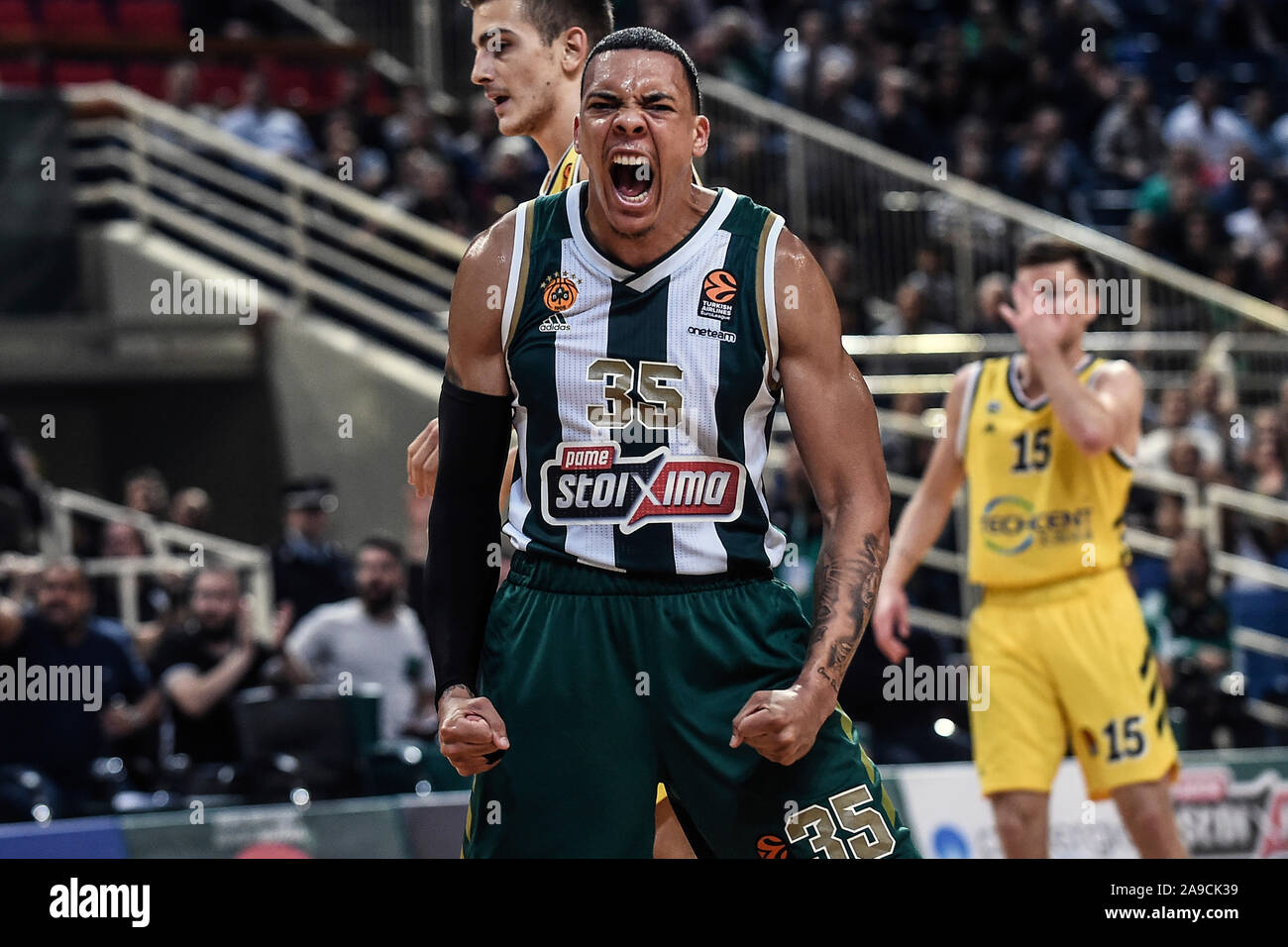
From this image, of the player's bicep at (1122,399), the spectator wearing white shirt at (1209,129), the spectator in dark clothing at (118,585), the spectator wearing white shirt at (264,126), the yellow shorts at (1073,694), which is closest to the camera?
the yellow shorts at (1073,694)

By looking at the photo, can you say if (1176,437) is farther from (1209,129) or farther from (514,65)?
(514,65)

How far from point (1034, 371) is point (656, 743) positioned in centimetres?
352

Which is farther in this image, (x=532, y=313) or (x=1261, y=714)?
(x=1261, y=714)

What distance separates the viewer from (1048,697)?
6664 mm

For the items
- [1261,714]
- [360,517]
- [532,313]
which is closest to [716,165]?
[360,517]

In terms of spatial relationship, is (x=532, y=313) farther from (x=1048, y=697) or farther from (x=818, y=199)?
(x=818, y=199)

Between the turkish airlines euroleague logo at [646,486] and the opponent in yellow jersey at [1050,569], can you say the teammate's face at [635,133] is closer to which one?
the turkish airlines euroleague logo at [646,486]

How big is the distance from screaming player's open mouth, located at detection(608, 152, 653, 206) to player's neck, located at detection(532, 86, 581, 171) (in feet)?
3.33

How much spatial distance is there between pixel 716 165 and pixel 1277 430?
437 cm

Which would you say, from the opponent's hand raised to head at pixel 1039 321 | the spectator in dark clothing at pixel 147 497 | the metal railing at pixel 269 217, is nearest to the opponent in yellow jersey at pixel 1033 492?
the opponent's hand raised to head at pixel 1039 321

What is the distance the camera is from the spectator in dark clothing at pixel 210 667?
8477 mm

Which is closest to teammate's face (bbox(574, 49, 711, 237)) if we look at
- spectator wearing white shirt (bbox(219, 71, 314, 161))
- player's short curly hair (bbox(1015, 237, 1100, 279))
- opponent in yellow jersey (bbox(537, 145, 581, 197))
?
opponent in yellow jersey (bbox(537, 145, 581, 197))

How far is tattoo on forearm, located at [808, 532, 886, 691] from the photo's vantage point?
3.79 metres

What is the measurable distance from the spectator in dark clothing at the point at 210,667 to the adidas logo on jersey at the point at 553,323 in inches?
200
